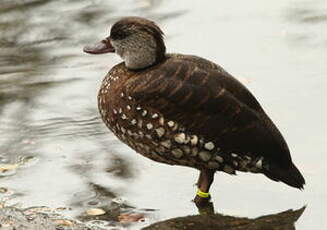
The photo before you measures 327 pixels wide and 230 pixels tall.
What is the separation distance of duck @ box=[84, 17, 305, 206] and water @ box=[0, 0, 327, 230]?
0.33 metres

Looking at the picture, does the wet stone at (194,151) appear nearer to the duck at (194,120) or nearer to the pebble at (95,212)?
the duck at (194,120)

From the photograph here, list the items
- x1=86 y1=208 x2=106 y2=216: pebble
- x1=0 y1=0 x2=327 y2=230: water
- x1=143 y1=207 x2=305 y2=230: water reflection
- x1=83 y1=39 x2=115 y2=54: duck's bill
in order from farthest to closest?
x1=83 y1=39 x2=115 y2=54: duck's bill
x1=0 y1=0 x2=327 y2=230: water
x1=86 y1=208 x2=106 y2=216: pebble
x1=143 y1=207 x2=305 y2=230: water reflection

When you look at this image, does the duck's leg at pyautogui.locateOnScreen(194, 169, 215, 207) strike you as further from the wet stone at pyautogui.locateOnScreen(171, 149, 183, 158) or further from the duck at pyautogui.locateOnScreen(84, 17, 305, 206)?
the wet stone at pyautogui.locateOnScreen(171, 149, 183, 158)

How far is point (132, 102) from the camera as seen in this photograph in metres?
6.79

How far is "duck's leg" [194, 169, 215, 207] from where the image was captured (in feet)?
23.1

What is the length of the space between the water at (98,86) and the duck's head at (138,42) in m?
0.87

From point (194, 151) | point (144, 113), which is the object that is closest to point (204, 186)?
point (194, 151)

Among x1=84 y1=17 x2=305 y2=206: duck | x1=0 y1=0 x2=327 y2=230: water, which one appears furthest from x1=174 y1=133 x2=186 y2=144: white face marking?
x1=0 y1=0 x2=327 y2=230: water

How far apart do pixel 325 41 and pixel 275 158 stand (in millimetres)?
3361

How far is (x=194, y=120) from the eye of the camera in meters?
6.75

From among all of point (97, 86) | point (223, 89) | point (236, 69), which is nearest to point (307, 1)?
point (236, 69)

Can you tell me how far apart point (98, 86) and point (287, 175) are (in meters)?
2.88

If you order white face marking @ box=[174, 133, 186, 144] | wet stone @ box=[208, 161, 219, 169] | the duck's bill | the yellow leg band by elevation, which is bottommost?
the yellow leg band

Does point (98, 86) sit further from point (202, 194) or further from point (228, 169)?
point (228, 169)
